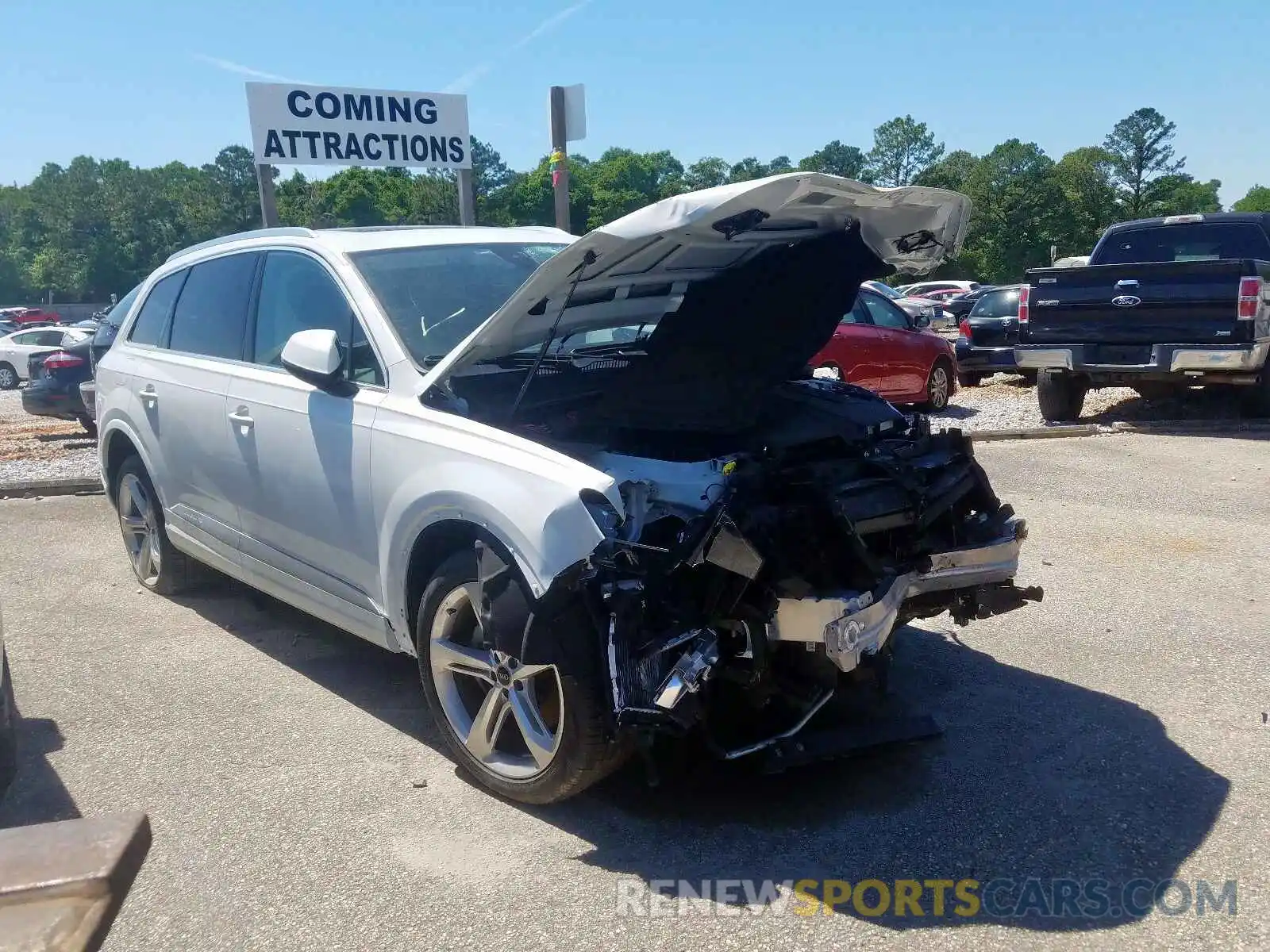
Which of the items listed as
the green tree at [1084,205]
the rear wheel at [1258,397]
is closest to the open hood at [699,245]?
the rear wheel at [1258,397]

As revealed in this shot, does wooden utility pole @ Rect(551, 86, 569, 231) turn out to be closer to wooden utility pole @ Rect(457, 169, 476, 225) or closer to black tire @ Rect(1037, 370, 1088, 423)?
wooden utility pole @ Rect(457, 169, 476, 225)

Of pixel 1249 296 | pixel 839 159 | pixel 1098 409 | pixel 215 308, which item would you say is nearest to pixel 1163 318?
pixel 1249 296

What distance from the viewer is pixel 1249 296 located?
9945 millimetres

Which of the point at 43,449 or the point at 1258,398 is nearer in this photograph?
the point at 1258,398

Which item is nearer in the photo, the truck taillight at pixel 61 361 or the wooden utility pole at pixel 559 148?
the wooden utility pole at pixel 559 148

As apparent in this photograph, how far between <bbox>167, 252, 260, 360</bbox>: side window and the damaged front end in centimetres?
232

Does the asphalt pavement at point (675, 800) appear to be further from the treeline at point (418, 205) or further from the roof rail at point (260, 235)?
the treeline at point (418, 205)

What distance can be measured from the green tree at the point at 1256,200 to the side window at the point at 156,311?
119 metres

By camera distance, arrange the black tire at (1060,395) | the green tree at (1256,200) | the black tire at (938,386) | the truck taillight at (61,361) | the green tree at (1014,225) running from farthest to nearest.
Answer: the green tree at (1256,200)
the green tree at (1014,225)
the truck taillight at (61,361)
the black tire at (938,386)
the black tire at (1060,395)

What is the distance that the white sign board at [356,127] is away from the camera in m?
10.1

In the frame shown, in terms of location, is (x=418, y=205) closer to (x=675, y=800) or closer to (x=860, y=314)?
(x=860, y=314)

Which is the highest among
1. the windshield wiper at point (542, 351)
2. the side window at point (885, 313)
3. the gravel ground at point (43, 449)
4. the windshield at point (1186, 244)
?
the windshield at point (1186, 244)

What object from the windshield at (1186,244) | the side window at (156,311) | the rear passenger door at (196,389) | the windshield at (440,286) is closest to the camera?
the windshield at (440,286)

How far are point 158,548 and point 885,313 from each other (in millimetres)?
9151
